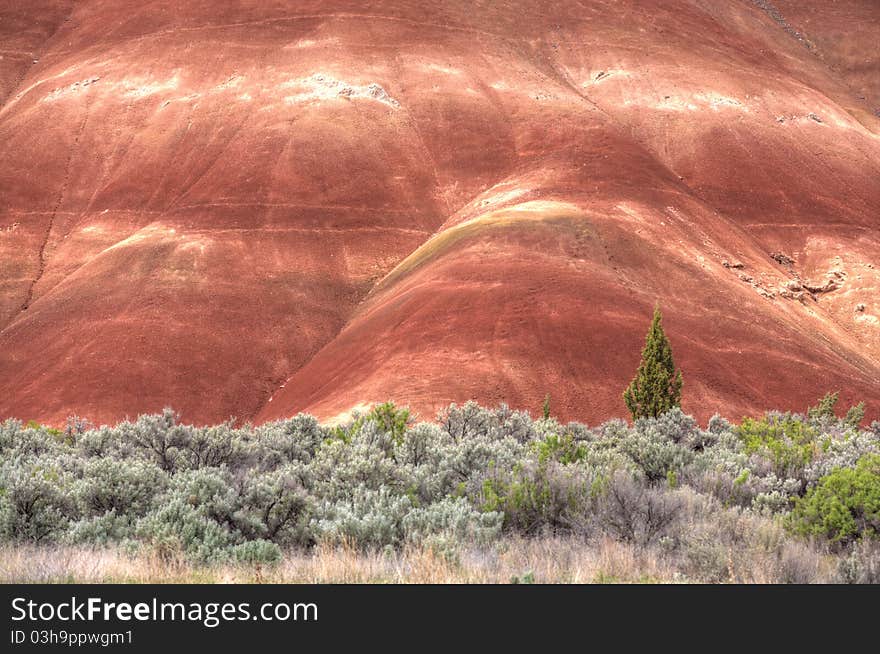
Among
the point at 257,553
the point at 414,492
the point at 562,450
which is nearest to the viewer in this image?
the point at 257,553

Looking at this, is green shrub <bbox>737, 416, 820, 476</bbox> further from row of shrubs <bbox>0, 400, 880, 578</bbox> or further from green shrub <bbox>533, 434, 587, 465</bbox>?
green shrub <bbox>533, 434, 587, 465</bbox>

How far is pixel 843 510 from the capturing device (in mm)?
9641

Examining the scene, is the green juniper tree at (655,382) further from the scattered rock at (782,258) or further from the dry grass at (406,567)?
the scattered rock at (782,258)

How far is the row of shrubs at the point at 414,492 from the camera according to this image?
9.22m

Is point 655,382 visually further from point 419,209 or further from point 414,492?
point 419,209

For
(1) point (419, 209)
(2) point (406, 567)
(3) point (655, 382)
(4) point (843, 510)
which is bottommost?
(1) point (419, 209)

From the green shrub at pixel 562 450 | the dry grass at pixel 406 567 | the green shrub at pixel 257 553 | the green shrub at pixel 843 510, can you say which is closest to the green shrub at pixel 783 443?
the green shrub at pixel 843 510

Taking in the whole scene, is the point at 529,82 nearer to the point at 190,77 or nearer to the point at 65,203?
the point at 190,77

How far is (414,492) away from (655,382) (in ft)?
45.1

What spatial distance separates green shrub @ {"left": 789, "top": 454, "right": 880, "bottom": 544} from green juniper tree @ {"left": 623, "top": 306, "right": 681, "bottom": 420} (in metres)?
13.0

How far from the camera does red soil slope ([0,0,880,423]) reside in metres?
34.1

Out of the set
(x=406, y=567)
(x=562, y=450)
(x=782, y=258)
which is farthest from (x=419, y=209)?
(x=406, y=567)

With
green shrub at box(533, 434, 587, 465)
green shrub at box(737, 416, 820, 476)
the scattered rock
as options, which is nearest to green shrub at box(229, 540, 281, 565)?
green shrub at box(533, 434, 587, 465)
